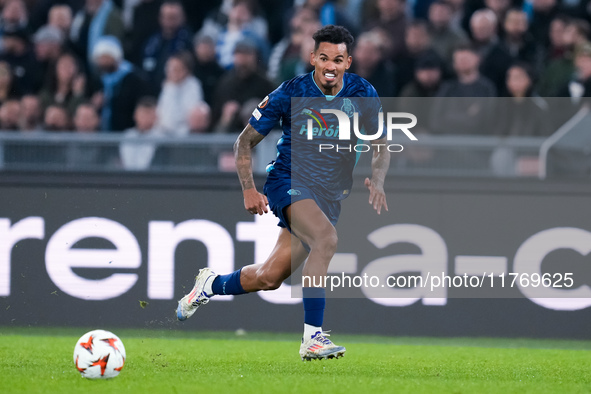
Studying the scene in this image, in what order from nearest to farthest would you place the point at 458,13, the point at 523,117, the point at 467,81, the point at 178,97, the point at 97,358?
the point at 97,358 → the point at 523,117 → the point at 467,81 → the point at 178,97 → the point at 458,13

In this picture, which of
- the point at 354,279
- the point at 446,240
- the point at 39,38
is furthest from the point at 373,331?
the point at 39,38

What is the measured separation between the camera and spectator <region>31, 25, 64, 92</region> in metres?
10.7

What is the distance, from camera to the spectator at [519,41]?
991cm

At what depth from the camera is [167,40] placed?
428 inches

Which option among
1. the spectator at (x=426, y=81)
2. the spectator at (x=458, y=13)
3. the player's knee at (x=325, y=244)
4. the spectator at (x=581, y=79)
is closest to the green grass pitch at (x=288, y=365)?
the player's knee at (x=325, y=244)

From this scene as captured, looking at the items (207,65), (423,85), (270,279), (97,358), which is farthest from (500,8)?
(97,358)

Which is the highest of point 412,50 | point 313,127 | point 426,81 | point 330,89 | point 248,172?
point 412,50

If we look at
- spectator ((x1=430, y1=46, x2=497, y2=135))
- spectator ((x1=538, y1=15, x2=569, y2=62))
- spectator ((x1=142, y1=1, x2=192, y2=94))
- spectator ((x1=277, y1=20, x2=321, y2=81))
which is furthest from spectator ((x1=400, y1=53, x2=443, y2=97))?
spectator ((x1=142, y1=1, x2=192, y2=94))

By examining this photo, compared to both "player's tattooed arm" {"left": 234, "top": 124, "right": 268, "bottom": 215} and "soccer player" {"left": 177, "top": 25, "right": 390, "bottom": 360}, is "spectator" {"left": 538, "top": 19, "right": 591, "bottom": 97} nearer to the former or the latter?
"soccer player" {"left": 177, "top": 25, "right": 390, "bottom": 360}

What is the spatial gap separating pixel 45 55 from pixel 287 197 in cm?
559

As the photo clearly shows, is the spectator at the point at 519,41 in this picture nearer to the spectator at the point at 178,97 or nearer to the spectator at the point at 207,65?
the spectator at the point at 207,65

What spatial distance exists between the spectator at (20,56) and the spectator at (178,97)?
171 cm

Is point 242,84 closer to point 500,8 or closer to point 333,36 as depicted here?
point 500,8

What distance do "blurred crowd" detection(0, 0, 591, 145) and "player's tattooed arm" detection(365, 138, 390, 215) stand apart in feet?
8.68
